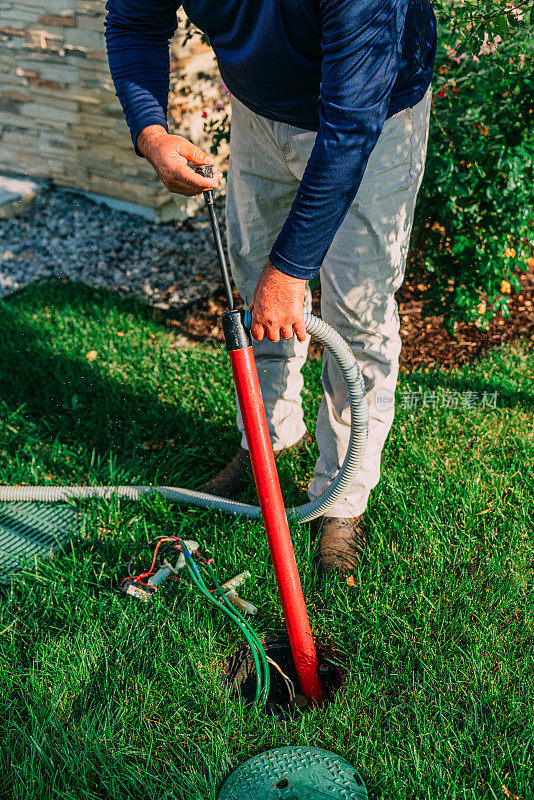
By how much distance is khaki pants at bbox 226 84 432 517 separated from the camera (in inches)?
77.0

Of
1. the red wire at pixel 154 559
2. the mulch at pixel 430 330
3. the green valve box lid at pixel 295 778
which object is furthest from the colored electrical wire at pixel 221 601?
the mulch at pixel 430 330

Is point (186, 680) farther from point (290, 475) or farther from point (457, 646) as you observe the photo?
point (290, 475)

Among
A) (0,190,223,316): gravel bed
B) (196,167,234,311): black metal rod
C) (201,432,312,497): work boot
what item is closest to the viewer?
(196,167,234,311): black metal rod

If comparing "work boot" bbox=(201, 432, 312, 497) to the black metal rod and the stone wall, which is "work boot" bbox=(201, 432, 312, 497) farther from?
the stone wall

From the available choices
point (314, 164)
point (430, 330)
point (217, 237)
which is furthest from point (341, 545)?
point (430, 330)

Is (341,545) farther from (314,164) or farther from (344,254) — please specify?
(314,164)

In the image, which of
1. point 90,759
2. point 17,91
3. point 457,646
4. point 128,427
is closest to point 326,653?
point 457,646

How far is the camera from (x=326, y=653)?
2039 mm

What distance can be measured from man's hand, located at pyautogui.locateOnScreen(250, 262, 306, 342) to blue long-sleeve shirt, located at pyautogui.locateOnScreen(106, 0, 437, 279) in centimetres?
3

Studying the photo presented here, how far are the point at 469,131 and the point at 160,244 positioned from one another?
2.16m

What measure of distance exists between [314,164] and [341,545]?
1.24 meters

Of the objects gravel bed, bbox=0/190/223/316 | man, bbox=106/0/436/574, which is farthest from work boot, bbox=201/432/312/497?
gravel bed, bbox=0/190/223/316

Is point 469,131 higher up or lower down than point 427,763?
higher up

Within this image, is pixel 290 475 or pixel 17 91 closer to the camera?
pixel 290 475
